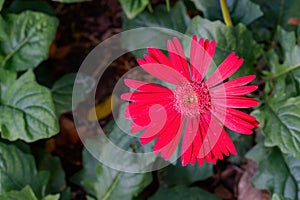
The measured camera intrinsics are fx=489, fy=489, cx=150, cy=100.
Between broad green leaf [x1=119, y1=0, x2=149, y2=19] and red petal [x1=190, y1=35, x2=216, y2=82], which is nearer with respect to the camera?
red petal [x1=190, y1=35, x2=216, y2=82]

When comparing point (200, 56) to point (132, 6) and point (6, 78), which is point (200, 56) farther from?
point (6, 78)

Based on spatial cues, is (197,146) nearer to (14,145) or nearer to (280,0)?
(14,145)

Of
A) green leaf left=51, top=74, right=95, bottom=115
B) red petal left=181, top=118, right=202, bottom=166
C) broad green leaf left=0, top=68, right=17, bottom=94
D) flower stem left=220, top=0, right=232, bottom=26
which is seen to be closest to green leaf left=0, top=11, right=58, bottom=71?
broad green leaf left=0, top=68, right=17, bottom=94

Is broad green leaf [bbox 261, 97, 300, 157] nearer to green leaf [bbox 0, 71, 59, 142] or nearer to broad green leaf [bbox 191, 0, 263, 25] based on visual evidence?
broad green leaf [bbox 191, 0, 263, 25]

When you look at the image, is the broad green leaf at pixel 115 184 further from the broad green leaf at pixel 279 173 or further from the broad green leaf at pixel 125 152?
the broad green leaf at pixel 279 173

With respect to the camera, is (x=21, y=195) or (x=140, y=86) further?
(x=21, y=195)

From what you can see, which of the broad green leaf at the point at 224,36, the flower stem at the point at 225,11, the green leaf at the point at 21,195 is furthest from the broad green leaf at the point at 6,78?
the flower stem at the point at 225,11

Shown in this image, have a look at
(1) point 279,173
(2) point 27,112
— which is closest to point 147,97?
(2) point 27,112
